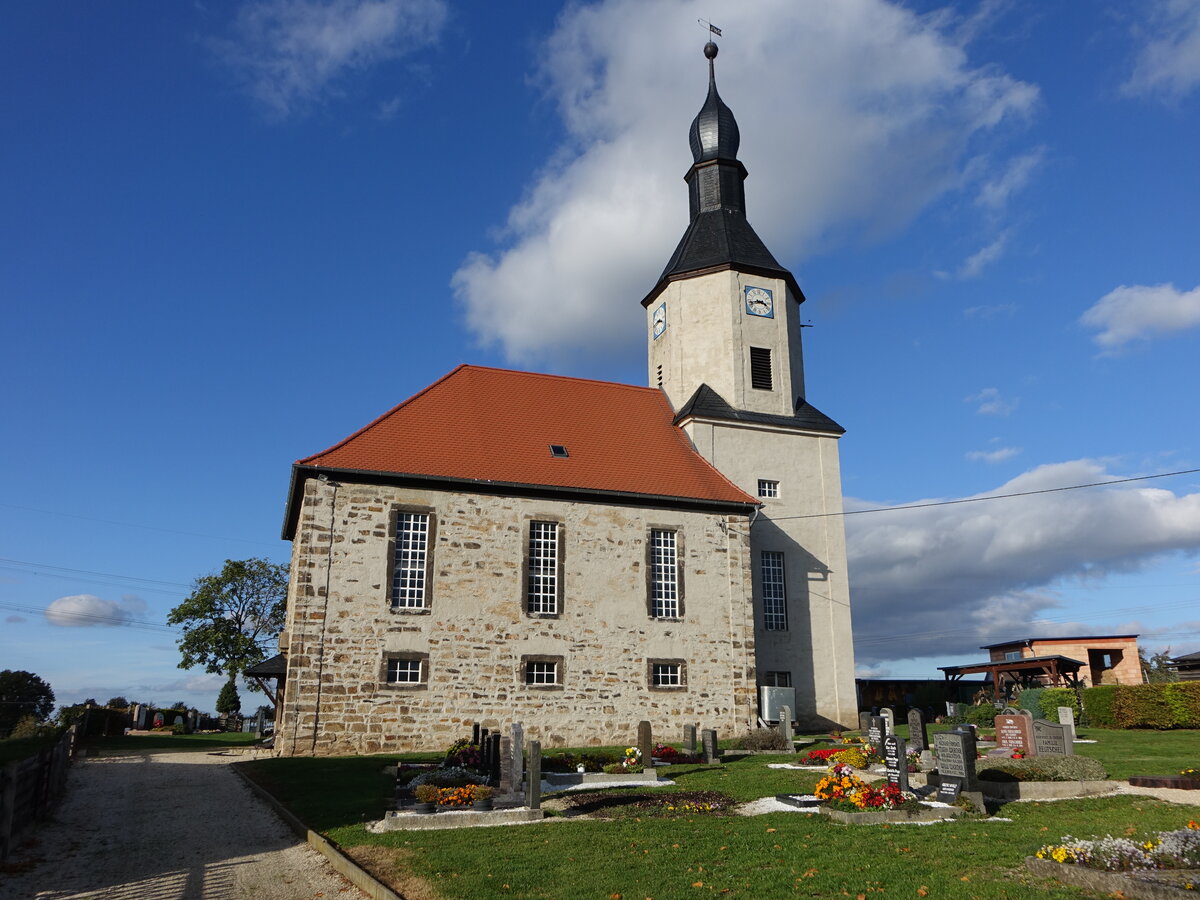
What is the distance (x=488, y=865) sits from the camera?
8945 millimetres

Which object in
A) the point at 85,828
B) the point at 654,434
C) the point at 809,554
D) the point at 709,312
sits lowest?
the point at 85,828

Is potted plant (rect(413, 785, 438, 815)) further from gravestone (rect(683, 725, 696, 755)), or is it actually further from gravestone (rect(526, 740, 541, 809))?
gravestone (rect(683, 725, 696, 755))

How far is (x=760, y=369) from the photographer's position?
95.0 ft

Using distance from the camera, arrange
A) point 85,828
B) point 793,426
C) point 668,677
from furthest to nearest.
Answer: point 793,426
point 668,677
point 85,828

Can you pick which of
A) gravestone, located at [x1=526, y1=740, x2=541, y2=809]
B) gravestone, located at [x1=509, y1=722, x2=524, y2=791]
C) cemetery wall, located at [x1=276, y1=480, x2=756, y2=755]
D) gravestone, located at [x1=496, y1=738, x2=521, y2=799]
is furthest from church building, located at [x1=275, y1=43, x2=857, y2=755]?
gravestone, located at [x1=526, y1=740, x2=541, y2=809]

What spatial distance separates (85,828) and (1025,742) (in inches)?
630

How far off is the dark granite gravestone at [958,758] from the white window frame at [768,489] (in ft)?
50.3

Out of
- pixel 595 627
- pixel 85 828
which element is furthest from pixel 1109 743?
pixel 85 828

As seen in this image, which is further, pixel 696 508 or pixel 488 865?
pixel 696 508

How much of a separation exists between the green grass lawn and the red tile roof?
10.3 m

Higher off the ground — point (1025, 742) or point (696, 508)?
point (696, 508)

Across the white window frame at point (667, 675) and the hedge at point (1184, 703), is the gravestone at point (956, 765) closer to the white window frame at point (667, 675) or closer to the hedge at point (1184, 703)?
the white window frame at point (667, 675)

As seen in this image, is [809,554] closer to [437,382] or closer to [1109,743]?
→ [1109,743]

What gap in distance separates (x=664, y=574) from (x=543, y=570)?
358cm
